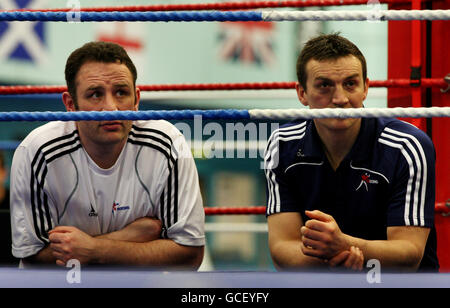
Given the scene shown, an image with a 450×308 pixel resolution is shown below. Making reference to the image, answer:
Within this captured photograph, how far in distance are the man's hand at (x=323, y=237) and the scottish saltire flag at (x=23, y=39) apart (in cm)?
366

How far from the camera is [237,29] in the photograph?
537cm

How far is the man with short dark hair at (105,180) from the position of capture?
1463 millimetres

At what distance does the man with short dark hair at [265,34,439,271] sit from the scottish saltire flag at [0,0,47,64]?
3318 millimetres

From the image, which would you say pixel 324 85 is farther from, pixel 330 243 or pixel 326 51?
pixel 330 243

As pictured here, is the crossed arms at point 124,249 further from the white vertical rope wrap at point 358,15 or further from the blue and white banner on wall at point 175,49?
the blue and white banner on wall at point 175,49

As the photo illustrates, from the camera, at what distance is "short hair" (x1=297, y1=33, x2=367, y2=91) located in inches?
58.3

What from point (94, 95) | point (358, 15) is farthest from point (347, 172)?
point (94, 95)

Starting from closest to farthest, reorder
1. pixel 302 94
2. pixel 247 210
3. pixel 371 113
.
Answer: pixel 371 113 < pixel 302 94 < pixel 247 210

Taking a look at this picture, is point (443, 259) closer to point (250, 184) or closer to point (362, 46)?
point (362, 46)

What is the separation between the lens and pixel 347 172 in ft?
4.80

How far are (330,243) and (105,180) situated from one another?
0.64 meters

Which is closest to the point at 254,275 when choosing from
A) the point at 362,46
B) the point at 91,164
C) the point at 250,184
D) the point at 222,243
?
the point at 91,164

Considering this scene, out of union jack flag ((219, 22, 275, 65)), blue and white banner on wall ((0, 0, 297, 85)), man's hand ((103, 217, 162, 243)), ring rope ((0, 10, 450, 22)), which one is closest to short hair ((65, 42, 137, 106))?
ring rope ((0, 10, 450, 22))

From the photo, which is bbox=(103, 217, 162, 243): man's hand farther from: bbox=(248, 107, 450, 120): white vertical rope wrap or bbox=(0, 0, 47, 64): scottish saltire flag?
bbox=(0, 0, 47, 64): scottish saltire flag
